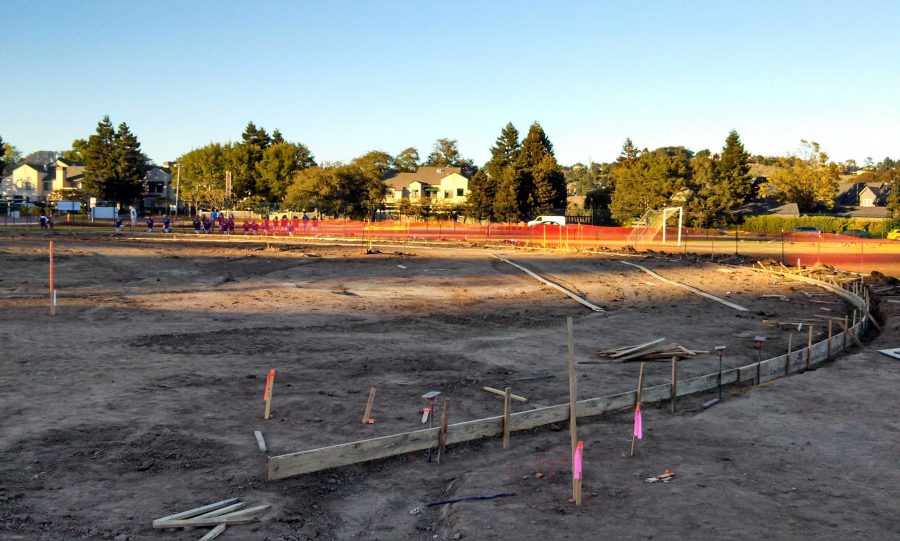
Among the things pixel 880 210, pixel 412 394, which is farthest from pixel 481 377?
pixel 880 210

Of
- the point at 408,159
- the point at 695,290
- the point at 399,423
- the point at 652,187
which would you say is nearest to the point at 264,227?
the point at 695,290

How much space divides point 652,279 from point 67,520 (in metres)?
30.0

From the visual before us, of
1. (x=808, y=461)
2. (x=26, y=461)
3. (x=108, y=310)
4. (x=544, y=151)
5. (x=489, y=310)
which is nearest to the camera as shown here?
(x=26, y=461)

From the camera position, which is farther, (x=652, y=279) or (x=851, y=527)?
(x=652, y=279)

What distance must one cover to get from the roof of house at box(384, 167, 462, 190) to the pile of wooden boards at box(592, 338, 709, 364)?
96.5 metres

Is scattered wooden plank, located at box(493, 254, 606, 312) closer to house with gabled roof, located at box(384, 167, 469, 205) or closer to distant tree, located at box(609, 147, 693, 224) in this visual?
distant tree, located at box(609, 147, 693, 224)

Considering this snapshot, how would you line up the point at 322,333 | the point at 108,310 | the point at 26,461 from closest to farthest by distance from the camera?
1. the point at 26,461
2. the point at 322,333
3. the point at 108,310

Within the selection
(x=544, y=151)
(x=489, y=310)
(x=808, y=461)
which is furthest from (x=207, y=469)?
(x=544, y=151)

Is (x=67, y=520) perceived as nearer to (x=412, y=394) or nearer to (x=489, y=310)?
(x=412, y=394)

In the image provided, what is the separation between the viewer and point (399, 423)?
466 inches

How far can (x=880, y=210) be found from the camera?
4067 inches

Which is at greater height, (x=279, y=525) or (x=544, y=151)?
(x=544, y=151)

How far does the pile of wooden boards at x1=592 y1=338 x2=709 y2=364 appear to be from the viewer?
→ 17203mm

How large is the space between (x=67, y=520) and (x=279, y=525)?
2188 millimetres
